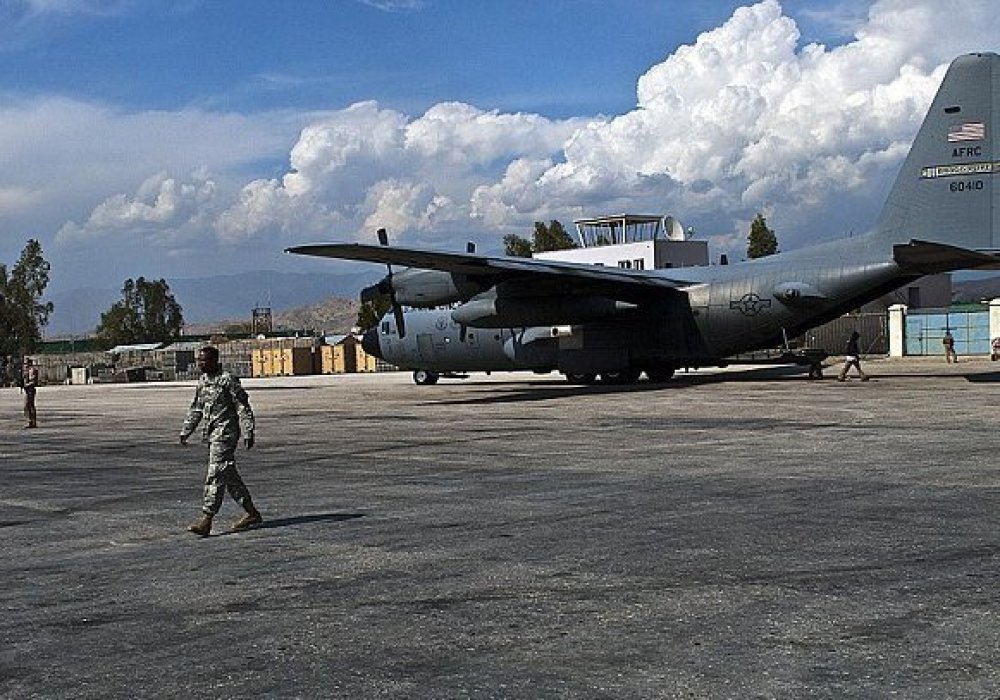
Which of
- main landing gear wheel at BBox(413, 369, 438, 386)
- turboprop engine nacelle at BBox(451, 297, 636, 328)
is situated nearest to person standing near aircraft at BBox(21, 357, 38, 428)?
turboprop engine nacelle at BBox(451, 297, 636, 328)

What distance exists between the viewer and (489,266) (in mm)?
32812

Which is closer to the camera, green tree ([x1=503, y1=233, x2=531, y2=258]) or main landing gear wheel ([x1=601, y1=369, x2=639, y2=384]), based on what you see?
main landing gear wheel ([x1=601, y1=369, x2=639, y2=384])

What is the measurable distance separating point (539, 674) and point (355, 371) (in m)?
77.1

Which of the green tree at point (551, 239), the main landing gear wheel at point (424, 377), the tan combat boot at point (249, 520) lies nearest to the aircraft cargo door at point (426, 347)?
the main landing gear wheel at point (424, 377)

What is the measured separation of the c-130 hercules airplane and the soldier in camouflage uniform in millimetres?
19034

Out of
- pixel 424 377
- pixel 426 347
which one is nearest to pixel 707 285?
pixel 426 347

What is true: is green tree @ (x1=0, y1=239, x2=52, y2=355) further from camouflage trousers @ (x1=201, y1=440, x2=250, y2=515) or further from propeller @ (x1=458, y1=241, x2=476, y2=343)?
camouflage trousers @ (x1=201, y1=440, x2=250, y2=515)

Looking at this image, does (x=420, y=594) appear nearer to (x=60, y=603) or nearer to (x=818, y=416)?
(x=60, y=603)

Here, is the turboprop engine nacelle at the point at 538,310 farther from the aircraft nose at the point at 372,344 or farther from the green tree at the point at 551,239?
the green tree at the point at 551,239

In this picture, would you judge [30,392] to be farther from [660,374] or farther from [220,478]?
[220,478]

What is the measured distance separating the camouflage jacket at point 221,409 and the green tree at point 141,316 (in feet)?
485

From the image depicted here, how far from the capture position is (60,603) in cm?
831

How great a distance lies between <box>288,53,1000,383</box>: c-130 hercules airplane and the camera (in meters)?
30.6

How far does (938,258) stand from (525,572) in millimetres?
24788
